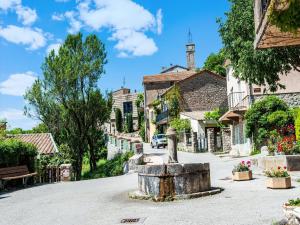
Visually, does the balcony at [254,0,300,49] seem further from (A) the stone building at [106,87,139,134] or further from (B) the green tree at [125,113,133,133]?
(A) the stone building at [106,87,139,134]

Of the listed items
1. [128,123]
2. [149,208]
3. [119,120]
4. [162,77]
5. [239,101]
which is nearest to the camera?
[149,208]

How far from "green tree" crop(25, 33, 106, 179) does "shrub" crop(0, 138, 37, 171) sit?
9.57 meters

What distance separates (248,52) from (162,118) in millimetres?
33200

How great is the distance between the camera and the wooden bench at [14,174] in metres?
17.2

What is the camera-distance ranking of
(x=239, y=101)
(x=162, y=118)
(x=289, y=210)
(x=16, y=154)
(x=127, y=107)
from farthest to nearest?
(x=127, y=107), (x=162, y=118), (x=239, y=101), (x=16, y=154), (x=289, y=210)

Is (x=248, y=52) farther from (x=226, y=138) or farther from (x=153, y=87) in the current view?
(x=153, y=87)

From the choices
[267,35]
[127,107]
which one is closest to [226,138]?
[267,35]

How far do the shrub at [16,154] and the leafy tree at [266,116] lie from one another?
13.5 metres

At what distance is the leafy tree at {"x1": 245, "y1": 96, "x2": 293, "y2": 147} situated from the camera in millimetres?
24219

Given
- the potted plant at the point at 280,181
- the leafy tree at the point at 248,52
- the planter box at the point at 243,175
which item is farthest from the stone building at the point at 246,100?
the potted plant at the point at 280,181

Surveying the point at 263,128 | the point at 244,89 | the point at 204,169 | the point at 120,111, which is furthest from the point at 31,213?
the point at 120,111

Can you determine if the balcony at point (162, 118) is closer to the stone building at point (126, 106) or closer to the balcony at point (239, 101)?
the balcony at point (239, 101)

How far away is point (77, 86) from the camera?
2978cm

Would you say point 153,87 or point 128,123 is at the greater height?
point 153,87
